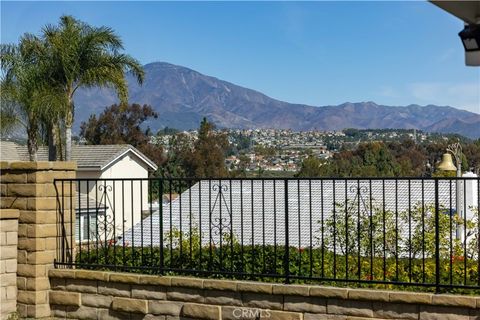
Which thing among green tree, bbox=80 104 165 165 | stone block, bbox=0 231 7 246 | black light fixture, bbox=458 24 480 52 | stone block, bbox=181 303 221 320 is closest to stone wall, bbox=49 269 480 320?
stone block, bbox=181 303 221 320

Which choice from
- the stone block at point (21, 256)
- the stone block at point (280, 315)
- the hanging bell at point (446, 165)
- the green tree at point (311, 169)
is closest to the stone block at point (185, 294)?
the stone block at point (280, 315)

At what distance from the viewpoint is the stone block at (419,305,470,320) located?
5520 mm

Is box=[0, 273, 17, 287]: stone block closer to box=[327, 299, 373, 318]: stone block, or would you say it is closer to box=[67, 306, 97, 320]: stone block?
box=[67, 306, 97, 320]: stone block

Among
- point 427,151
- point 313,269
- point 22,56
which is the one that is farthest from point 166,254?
point 427,151

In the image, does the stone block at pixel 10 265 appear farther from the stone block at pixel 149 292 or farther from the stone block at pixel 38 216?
the stone block at pixel 149 292

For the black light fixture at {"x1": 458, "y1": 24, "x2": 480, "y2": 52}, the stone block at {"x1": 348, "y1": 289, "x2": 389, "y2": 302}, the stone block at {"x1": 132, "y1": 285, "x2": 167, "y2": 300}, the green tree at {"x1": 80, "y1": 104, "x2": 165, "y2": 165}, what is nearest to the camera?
the black light fixture at {"x1": 458, "y1": 24, "x2": 480, "y2": 52}

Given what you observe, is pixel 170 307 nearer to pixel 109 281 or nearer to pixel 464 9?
pixel 109 281

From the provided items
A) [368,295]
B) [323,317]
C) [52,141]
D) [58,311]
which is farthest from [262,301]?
[52,141]

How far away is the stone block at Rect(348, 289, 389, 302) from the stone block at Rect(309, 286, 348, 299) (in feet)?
0.22

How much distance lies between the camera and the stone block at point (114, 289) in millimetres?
7098

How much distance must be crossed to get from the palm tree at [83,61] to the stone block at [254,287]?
54.9 feet

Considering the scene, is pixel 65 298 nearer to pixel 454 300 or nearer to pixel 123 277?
pixel 123 277

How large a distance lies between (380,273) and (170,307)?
2395mm

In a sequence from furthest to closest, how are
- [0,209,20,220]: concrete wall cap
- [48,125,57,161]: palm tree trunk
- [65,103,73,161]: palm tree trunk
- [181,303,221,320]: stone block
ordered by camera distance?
[48,125,57,161]: palm tree trunk < [65,103,73,161]: palm tree trunk < [0,209,20,220]: concrete wall cap < [181,303,221,320]: stone block
